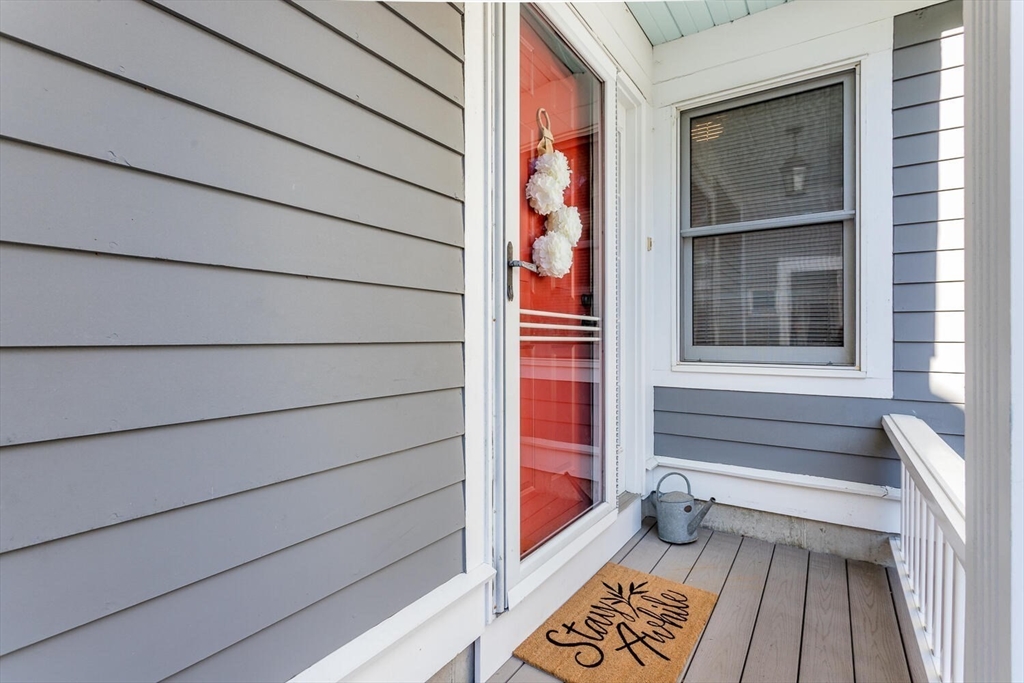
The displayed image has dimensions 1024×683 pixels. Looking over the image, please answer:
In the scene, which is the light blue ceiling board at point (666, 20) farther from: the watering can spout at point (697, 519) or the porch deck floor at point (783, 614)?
the porch deck floor at point (783, 614)

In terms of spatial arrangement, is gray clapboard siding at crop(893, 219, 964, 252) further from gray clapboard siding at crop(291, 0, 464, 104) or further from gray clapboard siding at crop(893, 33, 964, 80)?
gray clapboard siding at crop(291, 0, 464, 104)

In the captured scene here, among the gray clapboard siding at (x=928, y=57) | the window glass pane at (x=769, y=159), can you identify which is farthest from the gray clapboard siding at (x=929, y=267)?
the gray clapboard siding at (x=928, y=57)

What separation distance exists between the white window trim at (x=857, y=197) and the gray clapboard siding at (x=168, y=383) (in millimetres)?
1954

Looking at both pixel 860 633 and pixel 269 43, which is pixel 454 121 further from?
pixel 860 633

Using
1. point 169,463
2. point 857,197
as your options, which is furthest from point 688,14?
point 169,463

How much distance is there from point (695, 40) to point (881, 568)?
2.77m

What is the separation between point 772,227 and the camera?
2.46m

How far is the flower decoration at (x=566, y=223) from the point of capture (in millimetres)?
1835

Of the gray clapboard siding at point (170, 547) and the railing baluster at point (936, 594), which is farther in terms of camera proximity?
the railing baluster at point (936, 594)

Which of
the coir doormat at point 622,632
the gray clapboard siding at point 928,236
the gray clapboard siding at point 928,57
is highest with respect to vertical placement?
the gray clapboard siding at point 928,57

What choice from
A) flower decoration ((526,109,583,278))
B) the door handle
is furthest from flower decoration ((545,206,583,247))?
the door handle

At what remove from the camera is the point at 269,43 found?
2.97ft

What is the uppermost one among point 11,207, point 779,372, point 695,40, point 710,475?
point 695,40

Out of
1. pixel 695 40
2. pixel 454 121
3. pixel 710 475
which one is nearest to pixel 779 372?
pixel 710 475
